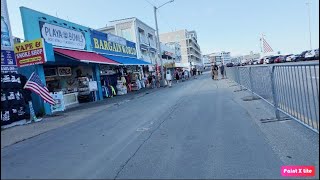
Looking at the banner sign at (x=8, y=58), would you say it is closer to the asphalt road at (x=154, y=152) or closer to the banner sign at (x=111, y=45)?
the asphalt road at (x=154, y=152)

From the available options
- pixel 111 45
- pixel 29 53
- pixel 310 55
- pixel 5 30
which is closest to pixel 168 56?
pixel 310 55

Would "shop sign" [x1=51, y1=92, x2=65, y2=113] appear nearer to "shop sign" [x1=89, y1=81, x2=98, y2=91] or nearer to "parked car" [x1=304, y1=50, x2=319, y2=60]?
"shop sign" [x1=89, y1=81, x2=98, y2=91]

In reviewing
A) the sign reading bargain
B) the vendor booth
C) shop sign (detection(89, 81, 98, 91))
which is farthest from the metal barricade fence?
shop sign (detection(89, 81, 98, 91))

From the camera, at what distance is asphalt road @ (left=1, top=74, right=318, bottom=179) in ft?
17.4

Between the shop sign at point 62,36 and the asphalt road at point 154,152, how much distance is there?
10132mm

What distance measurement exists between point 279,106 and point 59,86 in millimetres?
15724

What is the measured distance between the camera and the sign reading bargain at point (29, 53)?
583 inches

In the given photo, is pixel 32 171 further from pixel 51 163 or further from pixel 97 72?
pixel 97 72

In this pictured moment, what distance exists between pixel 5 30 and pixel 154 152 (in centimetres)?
1124

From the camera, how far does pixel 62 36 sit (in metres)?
20.5

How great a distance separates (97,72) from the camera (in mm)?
24891

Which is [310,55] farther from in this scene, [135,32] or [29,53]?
[29,53]

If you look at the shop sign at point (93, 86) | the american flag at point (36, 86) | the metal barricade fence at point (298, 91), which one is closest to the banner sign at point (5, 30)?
the american flag at point (36, 86)

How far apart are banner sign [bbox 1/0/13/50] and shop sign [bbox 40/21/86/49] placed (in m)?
3.24
